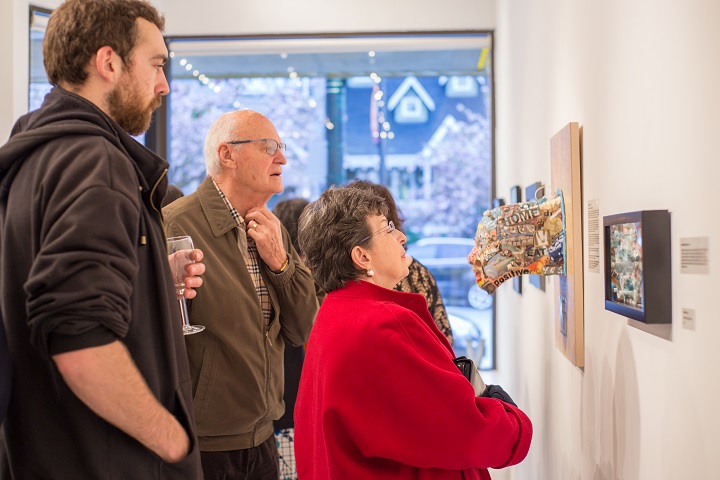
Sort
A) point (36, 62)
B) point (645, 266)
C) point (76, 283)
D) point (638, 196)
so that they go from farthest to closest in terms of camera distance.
A: point (36, 62)
point (638, 196)
point (645, 266)
point (76, 283)

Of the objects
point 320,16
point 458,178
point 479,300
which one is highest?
point 320,16

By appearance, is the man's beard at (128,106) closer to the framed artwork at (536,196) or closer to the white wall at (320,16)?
→ the framed artwork at (536,196)

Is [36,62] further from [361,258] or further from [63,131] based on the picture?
[63,131]

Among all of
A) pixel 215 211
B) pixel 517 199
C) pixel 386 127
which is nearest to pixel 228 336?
pixel 215 211

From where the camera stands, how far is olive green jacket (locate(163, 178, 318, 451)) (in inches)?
89.5

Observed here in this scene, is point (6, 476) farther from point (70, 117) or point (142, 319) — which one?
point (70, 117)

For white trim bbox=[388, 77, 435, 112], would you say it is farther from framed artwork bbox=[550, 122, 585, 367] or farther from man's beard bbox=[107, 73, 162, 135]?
man's beard bbox=[107, 73, 162, 135]

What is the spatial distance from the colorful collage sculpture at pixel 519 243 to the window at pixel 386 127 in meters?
3.62

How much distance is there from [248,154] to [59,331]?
55.0 inches

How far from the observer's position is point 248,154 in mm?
2592

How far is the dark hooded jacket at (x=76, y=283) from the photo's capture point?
1.27 metres

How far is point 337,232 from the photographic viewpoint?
2021 millimetres

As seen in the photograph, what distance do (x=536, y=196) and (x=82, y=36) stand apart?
2.01 m

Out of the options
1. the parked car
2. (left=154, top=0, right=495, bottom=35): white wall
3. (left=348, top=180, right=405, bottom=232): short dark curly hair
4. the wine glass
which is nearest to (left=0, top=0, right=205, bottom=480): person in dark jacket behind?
the wine glass
